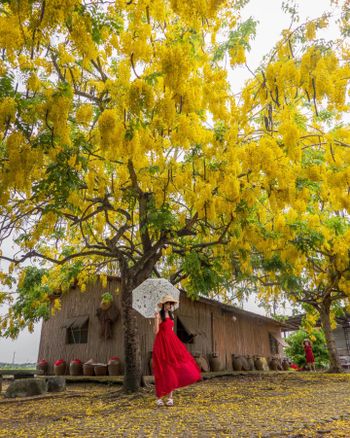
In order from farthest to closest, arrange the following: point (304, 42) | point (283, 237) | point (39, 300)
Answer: point (39, 300) < point (283, 237) < point (304, 42)

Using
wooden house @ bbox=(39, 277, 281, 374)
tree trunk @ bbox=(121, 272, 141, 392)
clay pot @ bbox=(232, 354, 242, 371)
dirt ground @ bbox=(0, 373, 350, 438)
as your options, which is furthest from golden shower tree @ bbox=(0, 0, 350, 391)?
clay pot @ bbox=(232, 354, 242, 371)

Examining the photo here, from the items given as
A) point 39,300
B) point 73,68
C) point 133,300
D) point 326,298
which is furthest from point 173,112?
point 326,298

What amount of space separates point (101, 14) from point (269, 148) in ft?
8.94

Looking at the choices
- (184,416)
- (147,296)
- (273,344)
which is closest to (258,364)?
(273,344)

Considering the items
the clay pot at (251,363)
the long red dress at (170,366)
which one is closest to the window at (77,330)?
the clay pot at (251,363)

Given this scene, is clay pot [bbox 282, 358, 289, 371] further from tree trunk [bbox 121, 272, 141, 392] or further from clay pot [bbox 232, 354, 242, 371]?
tree trunk [bbox 121, 272, 141, 392]

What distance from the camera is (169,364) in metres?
4.83

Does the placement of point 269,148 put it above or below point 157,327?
above

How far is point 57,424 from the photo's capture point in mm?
3928

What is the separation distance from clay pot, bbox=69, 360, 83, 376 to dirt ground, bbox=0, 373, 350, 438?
13.4 ft

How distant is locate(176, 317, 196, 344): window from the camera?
1125 centimetres

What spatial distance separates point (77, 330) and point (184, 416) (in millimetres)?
8303

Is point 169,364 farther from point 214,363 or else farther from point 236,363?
point 236,363

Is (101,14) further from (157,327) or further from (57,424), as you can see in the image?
(57,424)
